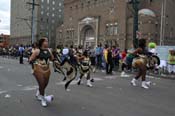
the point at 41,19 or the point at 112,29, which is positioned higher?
the point at 41,19

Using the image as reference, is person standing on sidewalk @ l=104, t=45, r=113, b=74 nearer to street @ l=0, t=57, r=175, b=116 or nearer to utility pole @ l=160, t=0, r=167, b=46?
street @ l=0, t=57, r=175, b=116

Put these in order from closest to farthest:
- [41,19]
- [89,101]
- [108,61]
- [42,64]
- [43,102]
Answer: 1. [42,64]
2. [43,102]
3. [89,101]
4. [108,61]
5. [41,19]

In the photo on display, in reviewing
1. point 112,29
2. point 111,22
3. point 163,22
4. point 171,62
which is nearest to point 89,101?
point 171,62

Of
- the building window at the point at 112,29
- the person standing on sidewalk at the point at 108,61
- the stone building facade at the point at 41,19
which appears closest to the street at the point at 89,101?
the person standing on sidewalk at the point at 108,61

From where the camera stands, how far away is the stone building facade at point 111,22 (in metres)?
75.8

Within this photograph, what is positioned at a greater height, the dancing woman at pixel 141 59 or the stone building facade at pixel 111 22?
the stone building facade at pixel 111 22

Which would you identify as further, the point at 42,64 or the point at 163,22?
the point at 163,22

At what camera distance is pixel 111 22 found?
3297 inches

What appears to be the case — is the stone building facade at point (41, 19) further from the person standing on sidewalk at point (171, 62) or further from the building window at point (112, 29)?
the person standing on sidewalk at point (171, 62)

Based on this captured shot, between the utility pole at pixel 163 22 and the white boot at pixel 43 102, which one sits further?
the utility pole at pixel 163 22

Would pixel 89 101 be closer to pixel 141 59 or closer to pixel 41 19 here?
pixel 141 59

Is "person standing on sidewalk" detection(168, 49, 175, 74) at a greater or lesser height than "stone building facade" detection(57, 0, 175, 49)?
lesser

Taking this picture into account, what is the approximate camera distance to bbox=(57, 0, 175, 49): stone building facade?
75812 mm

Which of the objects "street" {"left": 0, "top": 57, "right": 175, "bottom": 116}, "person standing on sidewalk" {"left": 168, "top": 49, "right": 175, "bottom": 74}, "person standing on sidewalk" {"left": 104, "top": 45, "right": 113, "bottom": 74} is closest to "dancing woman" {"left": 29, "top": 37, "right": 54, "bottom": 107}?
"street" {"left": 0, "top": 57, "right": 175, "bottom": 116}
